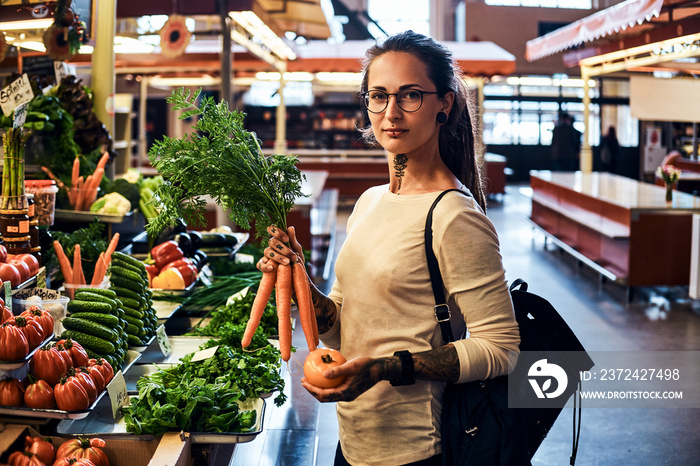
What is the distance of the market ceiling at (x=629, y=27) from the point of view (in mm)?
7121

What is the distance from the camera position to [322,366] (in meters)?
1.55

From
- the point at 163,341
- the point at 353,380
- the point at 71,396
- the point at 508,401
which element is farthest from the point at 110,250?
the point at 508,401

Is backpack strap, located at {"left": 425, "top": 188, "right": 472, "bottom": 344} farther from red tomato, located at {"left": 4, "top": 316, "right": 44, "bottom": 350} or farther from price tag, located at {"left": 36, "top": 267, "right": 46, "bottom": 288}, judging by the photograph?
price tag, located at {"left": 36, "top": 267, "right": 46, "bottom": 288}

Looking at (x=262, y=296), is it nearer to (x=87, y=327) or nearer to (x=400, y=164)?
(x=400, y=164)

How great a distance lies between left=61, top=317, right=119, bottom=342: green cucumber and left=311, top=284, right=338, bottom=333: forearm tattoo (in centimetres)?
106

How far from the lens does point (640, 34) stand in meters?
8.98

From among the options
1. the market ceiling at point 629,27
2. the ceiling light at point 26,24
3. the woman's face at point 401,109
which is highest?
the market ceiling at point 629,27

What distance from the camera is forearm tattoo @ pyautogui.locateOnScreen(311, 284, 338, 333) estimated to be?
181 centimetres

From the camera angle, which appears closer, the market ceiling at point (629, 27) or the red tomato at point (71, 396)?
the red tomato at point (71, 396)

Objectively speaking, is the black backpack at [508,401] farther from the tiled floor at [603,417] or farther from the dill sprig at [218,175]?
the dill sprig at [218,175]

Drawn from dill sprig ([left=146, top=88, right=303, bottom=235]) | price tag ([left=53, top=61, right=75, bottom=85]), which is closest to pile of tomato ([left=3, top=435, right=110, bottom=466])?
dill sprig ([left=146, top=88, right=303, bottom=235])

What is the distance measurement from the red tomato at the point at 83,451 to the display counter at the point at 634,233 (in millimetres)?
5974

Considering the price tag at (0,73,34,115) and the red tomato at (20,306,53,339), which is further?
the price tag at (0,73,34,115)

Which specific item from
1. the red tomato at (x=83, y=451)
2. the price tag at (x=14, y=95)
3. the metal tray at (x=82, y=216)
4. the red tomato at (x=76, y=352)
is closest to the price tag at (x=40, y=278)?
the red tomato at (x=76, y=352)
